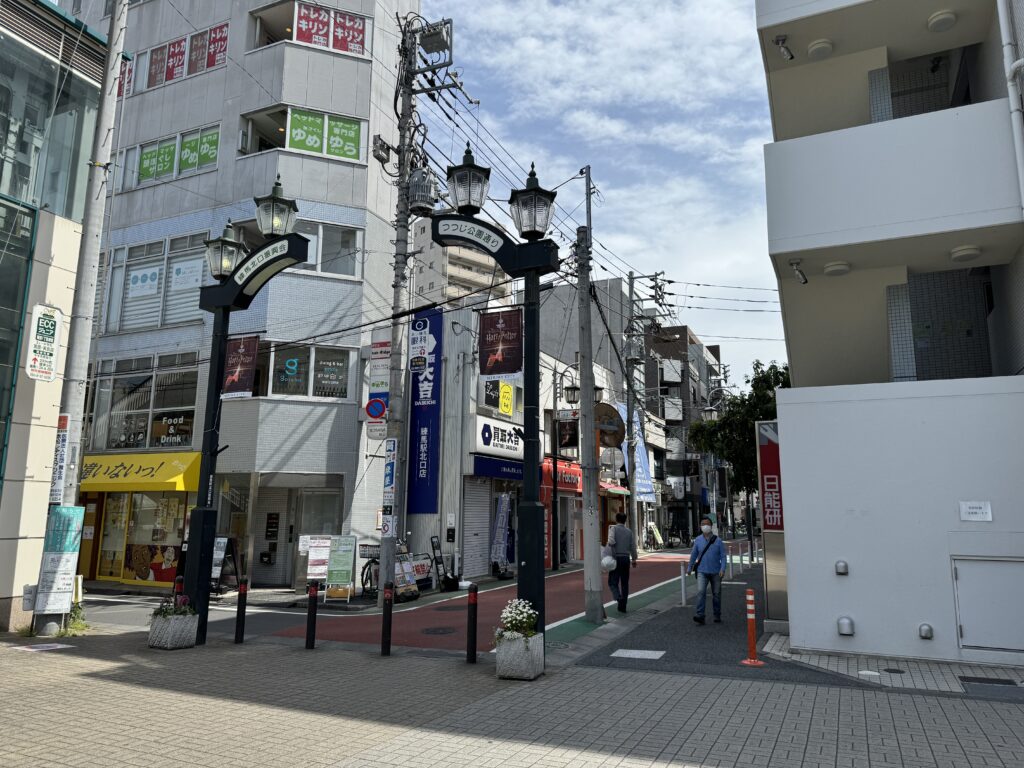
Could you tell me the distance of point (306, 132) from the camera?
21.8 metres

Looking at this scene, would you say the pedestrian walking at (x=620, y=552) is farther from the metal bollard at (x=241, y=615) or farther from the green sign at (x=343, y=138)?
the green sign at (x=343, y=138)

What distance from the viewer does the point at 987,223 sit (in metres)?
9.66

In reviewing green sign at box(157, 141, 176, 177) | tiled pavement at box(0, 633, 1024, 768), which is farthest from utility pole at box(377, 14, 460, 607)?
green sign at box(157, 141, 176, 177)

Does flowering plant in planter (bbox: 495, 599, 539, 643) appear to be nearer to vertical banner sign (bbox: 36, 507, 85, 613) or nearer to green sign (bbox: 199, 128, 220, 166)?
vertical banner sign (bbox: 36, 507, 85, 613)

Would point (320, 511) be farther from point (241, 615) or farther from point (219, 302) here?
point (219, 302)

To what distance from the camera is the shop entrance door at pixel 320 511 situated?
20469 millimetres

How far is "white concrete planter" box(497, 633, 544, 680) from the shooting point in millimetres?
8547

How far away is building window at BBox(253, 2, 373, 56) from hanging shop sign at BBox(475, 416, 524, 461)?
1229cm

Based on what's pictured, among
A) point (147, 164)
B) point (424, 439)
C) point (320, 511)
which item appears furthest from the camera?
point (147, 164)

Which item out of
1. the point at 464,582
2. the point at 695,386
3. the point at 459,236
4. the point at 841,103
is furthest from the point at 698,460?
the point at 459,236

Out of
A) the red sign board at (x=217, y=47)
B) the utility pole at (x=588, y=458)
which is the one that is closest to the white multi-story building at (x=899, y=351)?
the utility pole at (x=588, y=458)

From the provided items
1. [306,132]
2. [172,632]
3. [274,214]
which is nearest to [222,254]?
[274,214]

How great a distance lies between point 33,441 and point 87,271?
3012 millimetres

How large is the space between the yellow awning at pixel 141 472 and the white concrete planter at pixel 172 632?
9.52 m
